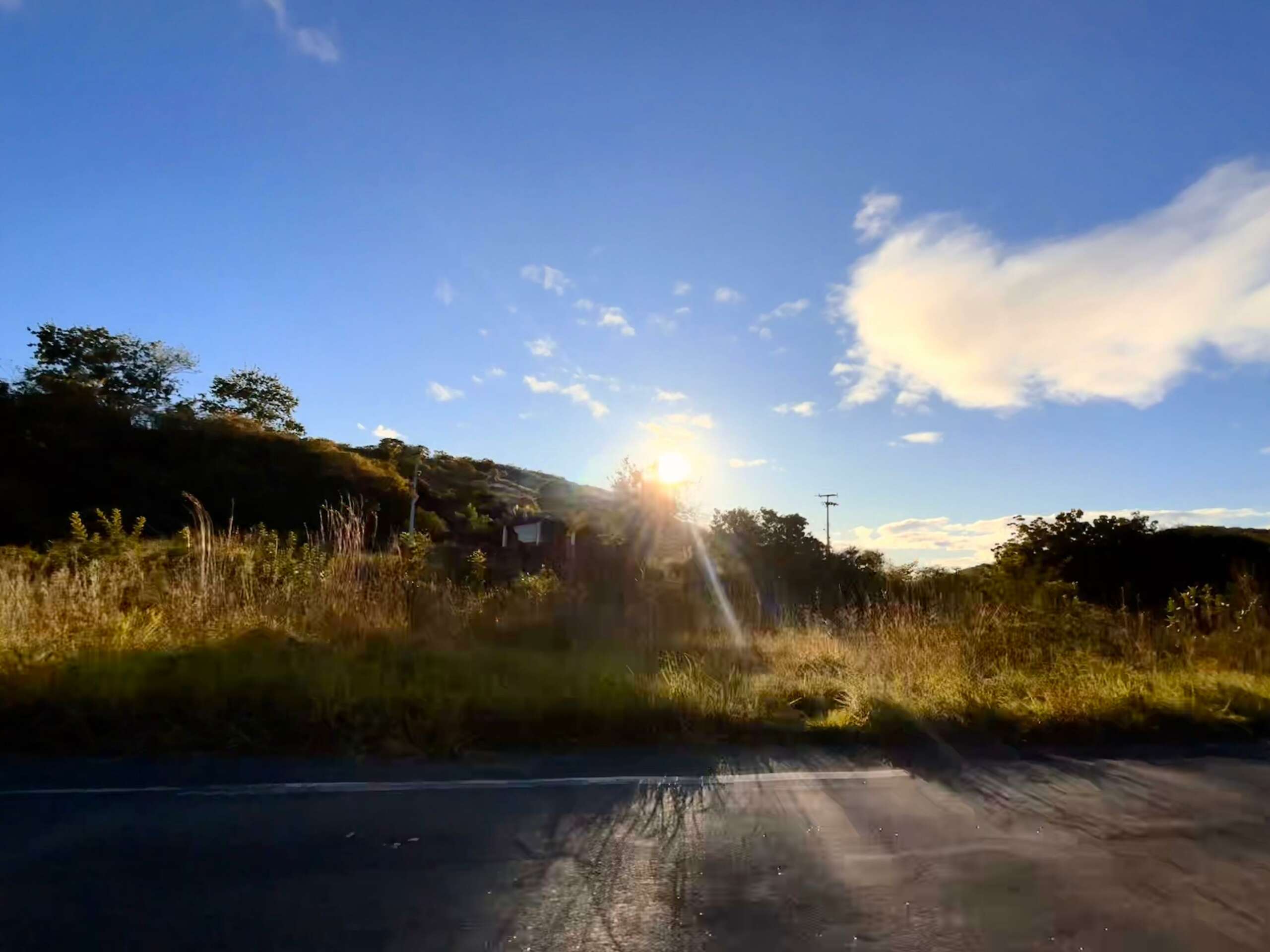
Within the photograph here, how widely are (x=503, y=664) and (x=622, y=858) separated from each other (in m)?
4.68

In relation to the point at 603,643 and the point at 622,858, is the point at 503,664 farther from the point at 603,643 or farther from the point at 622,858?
the point at 622,858

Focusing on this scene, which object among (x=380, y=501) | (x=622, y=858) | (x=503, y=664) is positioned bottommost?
(x=622, y=858)

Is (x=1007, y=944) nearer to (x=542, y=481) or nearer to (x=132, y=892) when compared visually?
(x=132, y=892)

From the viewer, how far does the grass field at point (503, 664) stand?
6.94 meters

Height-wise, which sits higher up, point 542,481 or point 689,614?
point 542,481

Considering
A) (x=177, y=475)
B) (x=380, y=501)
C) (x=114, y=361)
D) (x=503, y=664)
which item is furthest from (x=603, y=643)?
(x=114, y=361)

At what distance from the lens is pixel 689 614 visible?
525 inches

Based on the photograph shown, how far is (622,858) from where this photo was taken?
4480 mm

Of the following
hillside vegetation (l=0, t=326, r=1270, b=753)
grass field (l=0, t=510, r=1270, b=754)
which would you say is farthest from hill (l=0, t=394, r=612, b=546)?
grass field (l=0, t=510, r=1270, b=754)

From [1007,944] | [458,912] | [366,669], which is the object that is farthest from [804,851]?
[366,669]

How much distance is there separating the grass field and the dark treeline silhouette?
84.5 inches

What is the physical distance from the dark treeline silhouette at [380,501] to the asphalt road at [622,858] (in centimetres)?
793

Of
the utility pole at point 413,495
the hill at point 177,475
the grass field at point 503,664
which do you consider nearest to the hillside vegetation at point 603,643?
the grass field at point 503,664

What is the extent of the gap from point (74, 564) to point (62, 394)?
28.5m
